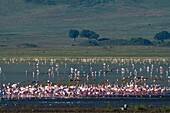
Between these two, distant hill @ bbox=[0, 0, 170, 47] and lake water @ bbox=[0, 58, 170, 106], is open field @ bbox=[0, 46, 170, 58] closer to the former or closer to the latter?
lake water @ bbox=[0, 58, 170, 106]

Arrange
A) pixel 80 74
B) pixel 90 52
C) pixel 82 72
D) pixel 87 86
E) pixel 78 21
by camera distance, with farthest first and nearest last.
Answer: pixel 78 21
pixel 90 52
pixel 82 72
pixel 80 74
pixel 87 86

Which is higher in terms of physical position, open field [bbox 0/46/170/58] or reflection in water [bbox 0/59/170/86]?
reflection in water [bbox 0/59/170/86]

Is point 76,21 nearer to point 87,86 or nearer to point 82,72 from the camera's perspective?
point 82,72

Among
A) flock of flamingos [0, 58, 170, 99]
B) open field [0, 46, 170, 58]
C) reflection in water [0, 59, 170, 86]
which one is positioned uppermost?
flock of flamingos [0, 58, 170, 99]

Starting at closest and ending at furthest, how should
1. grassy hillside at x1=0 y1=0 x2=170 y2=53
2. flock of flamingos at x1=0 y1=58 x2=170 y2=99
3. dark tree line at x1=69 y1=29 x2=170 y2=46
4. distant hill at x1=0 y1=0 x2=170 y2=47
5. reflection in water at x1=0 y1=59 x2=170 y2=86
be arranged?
1. flock of flamingos at x1=0 y1=58 x2=170 y2=99
2. reflection in water at x1=0 y1=59 x2=170 y2=86
3. dark tree line at x1=69 y1=29 x2=170 y2=46
4. grassy hillside at x1=0 y1=0 x2=170 y2=53
5. distant hill at x1=0 y1=0 x2=170 y2=47

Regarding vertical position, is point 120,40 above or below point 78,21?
below

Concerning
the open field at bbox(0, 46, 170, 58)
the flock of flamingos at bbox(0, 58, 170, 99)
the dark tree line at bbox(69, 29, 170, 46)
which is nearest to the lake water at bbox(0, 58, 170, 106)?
the flock of flamingos at bbox(0, 58, 170, 99)

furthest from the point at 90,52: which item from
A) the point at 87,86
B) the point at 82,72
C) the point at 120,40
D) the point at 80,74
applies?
the point at 87,86

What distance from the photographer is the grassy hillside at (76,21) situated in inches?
6486

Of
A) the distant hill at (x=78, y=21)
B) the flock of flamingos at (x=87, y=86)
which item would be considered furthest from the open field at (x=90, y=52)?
the flock of flamingos at (x=87, y=86)

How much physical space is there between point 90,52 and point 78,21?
6422 cm

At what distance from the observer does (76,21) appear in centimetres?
18700

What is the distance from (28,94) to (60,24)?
423ft

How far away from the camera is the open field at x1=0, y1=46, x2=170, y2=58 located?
11756cm
